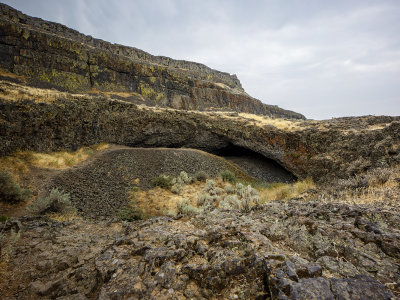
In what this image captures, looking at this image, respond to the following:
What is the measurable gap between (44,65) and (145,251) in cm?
2904

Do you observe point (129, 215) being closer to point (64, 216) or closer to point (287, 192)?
point (64, 216)

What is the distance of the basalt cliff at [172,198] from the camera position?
2.51 meters

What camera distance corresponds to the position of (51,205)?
709cm

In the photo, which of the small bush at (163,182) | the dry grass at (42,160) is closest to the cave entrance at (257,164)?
the small bush at (163,182)

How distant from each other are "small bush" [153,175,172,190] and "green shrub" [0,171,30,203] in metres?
6.40

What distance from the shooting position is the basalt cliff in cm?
251

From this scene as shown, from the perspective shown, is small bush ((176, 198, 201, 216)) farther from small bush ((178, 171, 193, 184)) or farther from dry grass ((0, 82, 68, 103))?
dry grass ((0, 82, 68, 103))

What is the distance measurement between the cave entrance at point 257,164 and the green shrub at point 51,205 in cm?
1425

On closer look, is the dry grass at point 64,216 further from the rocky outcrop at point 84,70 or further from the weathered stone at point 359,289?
the rocky outcrop at point 84,70

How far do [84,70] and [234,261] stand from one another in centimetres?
3097

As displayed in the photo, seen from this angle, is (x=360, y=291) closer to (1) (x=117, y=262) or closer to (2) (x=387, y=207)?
(2) (x=387, y=207)

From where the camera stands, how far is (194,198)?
11.3m

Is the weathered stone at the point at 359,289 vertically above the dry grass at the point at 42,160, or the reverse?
the weathered stone at the point at 359,289

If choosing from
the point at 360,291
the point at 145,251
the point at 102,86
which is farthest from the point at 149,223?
the point at 102,86
